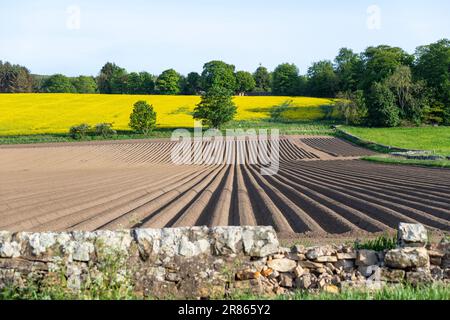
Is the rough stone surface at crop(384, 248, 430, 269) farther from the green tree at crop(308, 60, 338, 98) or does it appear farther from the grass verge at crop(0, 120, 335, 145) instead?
the green tree at crop(308, 60, 338, 98)

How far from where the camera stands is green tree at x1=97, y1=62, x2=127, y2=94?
355ft

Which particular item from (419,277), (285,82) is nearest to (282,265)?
(419,277)

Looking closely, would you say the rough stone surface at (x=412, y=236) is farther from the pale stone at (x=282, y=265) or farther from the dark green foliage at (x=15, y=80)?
the dark green foliage at (x=15, y=80)

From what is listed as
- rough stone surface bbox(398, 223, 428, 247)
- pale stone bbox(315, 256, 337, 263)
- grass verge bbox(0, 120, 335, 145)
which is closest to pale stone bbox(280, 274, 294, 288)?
pale stone bbox(315, 256, 337, 263)

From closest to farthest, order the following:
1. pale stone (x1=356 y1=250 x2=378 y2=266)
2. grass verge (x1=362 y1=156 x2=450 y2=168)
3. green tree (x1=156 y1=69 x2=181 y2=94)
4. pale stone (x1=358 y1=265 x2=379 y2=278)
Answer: pale stone (x1=358 y1=265 x2=379 y2=278)
pale stone (x1=356 y1=250 x2=378 y2=266)
grass verge (x1=362 y1=156 x2=450 y2=168)
green tree (x1=156 y1=69 x2=181 y2=94)

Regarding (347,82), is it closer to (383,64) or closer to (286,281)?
(383,64)

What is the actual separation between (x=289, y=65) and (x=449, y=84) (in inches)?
1861

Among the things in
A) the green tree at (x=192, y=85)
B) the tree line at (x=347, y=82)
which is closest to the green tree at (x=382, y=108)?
the tree line at (x=347, y=82)

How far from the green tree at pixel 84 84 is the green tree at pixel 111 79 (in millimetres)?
3052

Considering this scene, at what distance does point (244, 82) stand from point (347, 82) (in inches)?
1192

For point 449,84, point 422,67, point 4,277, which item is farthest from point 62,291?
point 422,67

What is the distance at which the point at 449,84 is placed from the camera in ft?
200

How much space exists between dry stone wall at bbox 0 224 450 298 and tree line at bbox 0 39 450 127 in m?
55.6

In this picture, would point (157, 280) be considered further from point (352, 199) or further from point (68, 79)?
point (68, 79)
